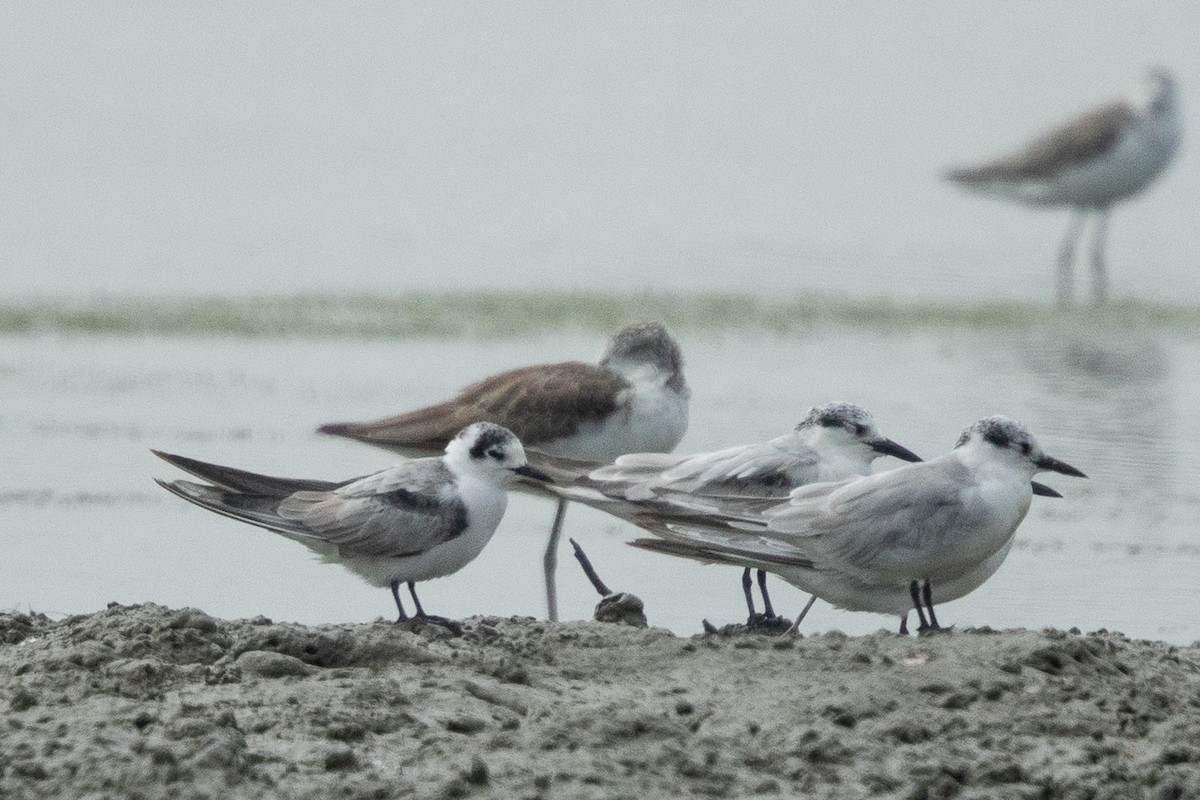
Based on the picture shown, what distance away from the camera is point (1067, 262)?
13.2 meters

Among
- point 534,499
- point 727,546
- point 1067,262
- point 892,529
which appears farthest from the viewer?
point 1067,262

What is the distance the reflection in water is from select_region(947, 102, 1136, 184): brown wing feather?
2305 millimetres

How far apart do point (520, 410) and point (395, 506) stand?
5.13 feet

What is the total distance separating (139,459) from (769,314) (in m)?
4.41

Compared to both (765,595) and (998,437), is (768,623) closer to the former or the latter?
(765,595)

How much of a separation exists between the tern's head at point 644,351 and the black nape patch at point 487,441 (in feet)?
5.15

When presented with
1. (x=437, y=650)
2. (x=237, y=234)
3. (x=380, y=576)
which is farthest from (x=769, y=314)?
(x=437, y=650)

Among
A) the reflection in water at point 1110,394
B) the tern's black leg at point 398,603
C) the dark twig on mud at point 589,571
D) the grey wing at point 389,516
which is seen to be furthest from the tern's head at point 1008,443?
the reflection in water at point 1110,394

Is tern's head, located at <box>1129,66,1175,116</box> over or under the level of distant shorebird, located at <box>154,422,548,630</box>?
over

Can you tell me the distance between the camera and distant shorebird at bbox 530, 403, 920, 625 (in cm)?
568

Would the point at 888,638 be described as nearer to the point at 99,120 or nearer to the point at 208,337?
the point at 208,337

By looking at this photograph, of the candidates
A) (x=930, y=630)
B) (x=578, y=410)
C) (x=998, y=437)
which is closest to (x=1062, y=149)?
(x=578, y=410)

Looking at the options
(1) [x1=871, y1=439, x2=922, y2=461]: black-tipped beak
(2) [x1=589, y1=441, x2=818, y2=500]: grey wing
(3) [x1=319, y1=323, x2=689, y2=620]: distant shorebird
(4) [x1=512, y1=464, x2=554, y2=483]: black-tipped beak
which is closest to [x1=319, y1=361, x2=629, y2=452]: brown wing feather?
(3) [x1=319, y1=323, x2=689, y2=620]: distant shorebird

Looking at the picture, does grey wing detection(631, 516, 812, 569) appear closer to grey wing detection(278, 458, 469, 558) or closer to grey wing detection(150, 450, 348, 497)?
grey wing detection(278, 458, 469, 558)
